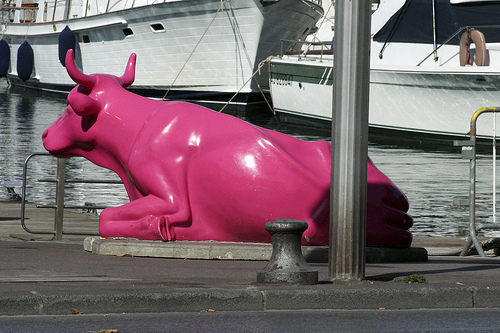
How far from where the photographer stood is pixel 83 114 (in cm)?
845

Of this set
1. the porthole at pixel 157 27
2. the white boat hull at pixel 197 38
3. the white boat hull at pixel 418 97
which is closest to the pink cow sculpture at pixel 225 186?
the white boat hull at pixel 418 97

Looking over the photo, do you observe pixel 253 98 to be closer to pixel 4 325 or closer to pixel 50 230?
pixel 50 230

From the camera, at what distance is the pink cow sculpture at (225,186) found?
25.2ft

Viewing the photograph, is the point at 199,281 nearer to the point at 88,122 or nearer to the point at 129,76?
the point at 88,122

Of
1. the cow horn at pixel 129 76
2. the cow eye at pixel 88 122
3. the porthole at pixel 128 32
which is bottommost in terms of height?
the cow eye at pixel 88 122

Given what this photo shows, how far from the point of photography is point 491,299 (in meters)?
5.91

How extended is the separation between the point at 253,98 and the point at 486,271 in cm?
3137

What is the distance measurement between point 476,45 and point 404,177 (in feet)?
22.8

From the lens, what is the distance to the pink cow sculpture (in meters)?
7.69

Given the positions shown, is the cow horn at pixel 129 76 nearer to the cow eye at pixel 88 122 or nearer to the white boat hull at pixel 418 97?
the cow eye at pixel 88 122

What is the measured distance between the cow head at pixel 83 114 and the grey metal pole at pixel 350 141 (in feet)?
10.5

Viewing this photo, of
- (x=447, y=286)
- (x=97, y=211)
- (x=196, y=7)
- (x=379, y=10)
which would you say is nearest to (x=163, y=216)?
(x=447, y=286)

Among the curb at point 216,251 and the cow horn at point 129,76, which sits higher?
the cow horn at point 129,76

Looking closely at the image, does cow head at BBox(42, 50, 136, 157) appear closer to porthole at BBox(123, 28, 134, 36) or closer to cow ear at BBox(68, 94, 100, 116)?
cow ear at BBox(68, 94, 100, 116)
